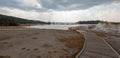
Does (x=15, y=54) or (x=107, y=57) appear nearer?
(x=107, y=57)

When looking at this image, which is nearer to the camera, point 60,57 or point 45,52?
point 60,57

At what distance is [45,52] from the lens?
52.3 feet

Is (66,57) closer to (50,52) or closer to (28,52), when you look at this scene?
(50,52)

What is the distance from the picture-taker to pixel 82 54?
1438 cm

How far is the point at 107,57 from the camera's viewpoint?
13.6m

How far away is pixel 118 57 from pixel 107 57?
34.3 inches

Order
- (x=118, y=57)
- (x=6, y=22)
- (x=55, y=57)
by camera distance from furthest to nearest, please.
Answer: (x=6, y=22), (x=55, y=57), (x=118, y=57)

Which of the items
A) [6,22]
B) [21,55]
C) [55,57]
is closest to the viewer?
[55,57]

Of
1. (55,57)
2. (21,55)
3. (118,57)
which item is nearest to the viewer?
(118,57)

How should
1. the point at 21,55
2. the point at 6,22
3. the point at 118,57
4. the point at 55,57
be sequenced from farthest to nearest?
the point at 6,22 → the point at 21,55 → the point at 55,57 → the point at 118,57

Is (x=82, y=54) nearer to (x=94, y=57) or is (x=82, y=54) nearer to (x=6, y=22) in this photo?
(x=94, y=57)

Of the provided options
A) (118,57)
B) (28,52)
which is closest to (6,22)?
(28,52)

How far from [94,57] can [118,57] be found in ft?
6.38

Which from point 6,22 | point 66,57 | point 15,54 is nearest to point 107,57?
point 66,57
